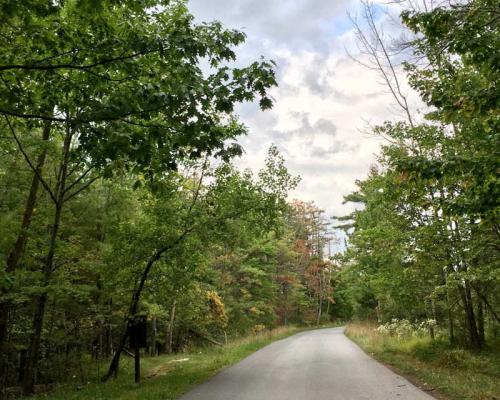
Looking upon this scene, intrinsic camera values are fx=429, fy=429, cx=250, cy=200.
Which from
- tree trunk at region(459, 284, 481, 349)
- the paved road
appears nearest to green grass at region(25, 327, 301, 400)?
the paved road

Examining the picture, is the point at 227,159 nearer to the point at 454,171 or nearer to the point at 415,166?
the point at 415,166

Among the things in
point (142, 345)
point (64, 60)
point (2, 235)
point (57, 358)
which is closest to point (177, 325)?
point (57, 358)

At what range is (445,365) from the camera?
1302 centimetres

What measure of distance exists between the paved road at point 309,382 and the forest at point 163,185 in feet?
10.2

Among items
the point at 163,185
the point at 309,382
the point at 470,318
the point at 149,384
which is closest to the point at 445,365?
the point at 470,318

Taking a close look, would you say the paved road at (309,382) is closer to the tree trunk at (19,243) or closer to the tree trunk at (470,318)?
the tree trunk at (470,318)

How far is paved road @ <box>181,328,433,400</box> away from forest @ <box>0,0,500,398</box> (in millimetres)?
3101

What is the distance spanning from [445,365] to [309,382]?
5.12 m

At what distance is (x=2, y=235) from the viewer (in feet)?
38.9

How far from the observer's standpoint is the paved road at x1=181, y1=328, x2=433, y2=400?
29.6ft

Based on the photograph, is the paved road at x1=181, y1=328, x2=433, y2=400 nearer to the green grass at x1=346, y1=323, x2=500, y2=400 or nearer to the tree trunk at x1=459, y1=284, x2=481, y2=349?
the green grass at x1=346, y1=323, x2=500, y2=400

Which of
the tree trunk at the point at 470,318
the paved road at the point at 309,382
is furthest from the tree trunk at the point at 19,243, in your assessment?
the tree trunk at the point at 470,318

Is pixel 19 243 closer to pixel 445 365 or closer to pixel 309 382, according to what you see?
pixel 309 382

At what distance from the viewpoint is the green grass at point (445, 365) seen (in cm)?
895
